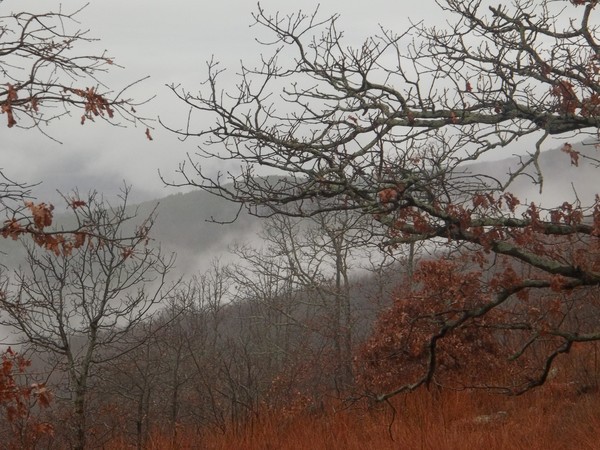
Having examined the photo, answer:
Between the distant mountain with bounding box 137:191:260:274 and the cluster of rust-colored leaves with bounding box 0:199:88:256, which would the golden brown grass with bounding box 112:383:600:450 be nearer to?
the cluster of rust-colored leaves with bounding box 0:199:88:256

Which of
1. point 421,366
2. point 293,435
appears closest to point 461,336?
point 421,366

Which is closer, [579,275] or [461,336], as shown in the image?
[579,275]

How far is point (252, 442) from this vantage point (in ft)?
20.9

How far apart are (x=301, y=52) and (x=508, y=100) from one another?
2.23 m

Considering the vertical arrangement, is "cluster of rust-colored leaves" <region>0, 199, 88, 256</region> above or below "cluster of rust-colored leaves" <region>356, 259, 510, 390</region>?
above

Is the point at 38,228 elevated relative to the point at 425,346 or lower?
elevated

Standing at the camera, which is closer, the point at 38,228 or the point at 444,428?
the point at 38,228

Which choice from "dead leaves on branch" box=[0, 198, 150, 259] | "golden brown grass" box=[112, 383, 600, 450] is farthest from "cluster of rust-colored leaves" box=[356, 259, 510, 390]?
"dead leaves on branch" box=[0, 198, 150, 259]

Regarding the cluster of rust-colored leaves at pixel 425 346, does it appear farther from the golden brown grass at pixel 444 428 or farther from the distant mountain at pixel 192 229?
the distant mountain at pixel 192 229

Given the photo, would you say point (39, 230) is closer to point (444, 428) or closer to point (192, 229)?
point (444, 428)

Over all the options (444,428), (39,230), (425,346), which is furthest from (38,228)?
(425,346)

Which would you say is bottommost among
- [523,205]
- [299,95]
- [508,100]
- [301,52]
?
[523,205]

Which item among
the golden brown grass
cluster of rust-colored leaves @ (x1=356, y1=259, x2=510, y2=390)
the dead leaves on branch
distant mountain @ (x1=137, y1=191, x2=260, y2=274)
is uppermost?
distant mountain @ (x1=137, y1=191, x2=260, y2=274)

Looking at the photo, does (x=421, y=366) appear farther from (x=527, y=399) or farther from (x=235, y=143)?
(x=235, y=143)
